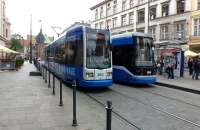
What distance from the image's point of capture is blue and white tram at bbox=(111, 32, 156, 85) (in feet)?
52.5

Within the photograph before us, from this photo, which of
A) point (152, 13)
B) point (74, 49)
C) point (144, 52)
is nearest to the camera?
point (74, 49)

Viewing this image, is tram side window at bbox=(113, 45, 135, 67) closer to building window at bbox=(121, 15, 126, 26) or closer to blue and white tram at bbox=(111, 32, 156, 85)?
blue and white tram at bbox=(111, 32, 156, 85)

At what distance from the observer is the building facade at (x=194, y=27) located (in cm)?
3550

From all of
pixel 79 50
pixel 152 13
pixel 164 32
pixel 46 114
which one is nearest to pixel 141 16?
pixel 152 13

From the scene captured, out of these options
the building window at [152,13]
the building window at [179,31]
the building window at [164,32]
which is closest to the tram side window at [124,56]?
the building window at [179,31]

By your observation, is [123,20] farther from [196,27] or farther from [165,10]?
[196,27]

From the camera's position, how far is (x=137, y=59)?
1598 centimetres

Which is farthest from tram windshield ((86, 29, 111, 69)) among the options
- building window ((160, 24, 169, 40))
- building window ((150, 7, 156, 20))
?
building window ((150, 7, 156, 20))

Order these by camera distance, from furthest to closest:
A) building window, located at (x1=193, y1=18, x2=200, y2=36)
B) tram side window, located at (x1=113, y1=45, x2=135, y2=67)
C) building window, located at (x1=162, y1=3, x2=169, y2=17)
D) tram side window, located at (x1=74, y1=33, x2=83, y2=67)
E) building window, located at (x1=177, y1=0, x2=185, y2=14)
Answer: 1. building window, located at (x1=162, y1=3, x2=169, y2=17)
2. building window, located at (x1=177, y1=0, x2=185, y2=14)
3. building window, located at (x1=193, y1=18, x2=200, y2=36)
4. tram side window, located at (x1=113, y1=45, x2=135, y2=67)
5. tram side window, located at (x1=74, y1=33, x2=83, y2=67)

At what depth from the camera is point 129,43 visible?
53.7 ft

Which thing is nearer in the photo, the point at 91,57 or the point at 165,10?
the point at 91,57

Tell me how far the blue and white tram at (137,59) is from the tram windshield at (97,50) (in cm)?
240

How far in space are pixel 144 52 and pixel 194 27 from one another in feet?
74.1

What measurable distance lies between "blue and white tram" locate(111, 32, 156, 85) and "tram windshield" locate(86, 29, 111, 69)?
240cm
